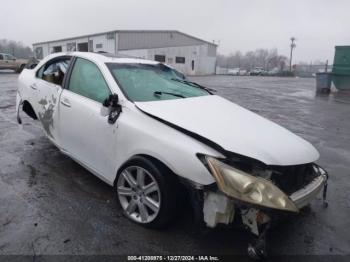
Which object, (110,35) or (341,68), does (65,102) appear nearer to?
(341,68)

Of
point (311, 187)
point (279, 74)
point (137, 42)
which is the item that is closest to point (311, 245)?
point (311, 187)

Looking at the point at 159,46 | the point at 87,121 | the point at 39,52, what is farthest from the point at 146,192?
the point at 39,52

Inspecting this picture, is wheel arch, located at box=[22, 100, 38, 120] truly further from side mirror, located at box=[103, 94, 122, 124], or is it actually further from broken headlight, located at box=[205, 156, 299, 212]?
broken headlight, located at box=[205, 156, 299, 212]

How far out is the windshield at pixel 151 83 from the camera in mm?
3338

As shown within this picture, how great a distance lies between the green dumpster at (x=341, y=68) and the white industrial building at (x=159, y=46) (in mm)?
22001

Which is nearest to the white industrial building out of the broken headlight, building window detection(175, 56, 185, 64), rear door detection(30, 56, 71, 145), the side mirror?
building window detection(175, 56, 185, 64)

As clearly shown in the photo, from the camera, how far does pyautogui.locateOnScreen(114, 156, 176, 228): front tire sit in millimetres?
2609

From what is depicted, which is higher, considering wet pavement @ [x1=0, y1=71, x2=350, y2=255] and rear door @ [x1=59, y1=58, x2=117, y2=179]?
rear door @ [x1=59, y1=58, x2=117, y2=179]

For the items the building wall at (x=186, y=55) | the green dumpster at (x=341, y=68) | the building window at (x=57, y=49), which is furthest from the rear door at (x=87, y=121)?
the building window at (x=57, y=49)

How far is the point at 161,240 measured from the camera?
2705 millimetres

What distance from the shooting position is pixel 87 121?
3352 mm

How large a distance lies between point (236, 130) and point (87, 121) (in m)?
1.61

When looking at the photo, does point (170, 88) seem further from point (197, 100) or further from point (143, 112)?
point (143, 112)

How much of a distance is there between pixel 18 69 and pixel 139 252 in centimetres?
3081
